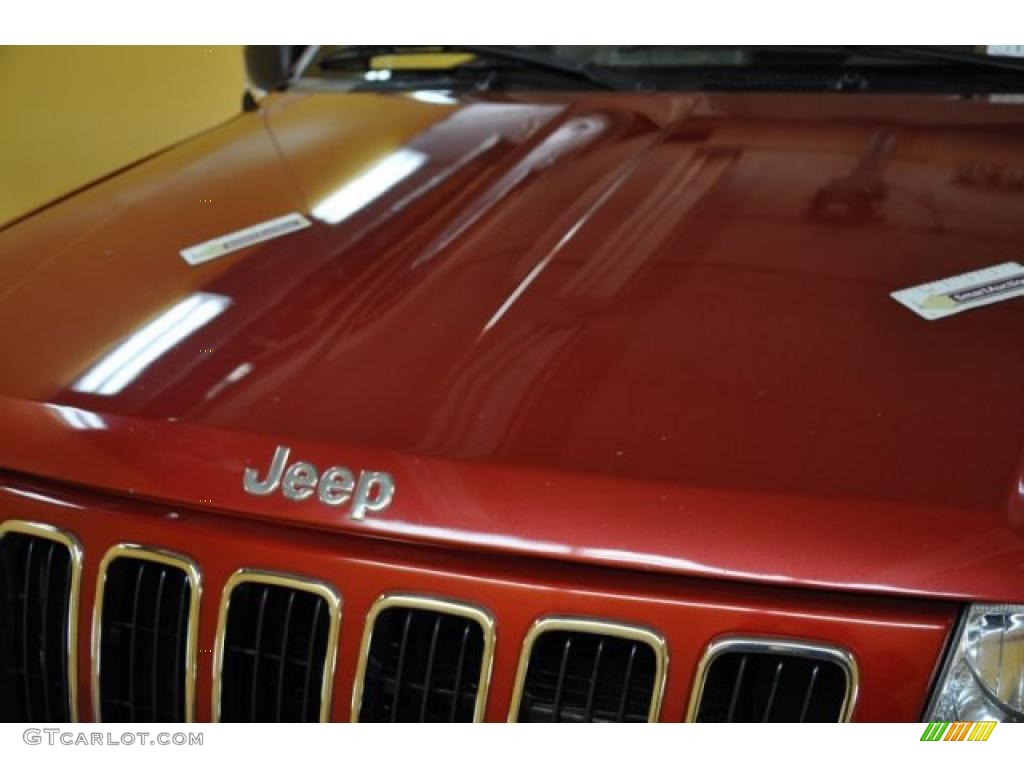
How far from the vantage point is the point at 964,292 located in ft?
4.25

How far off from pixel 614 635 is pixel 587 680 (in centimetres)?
7

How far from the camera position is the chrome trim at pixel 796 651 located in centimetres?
104

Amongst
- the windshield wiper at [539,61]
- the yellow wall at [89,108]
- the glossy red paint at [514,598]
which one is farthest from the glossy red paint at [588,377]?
the yellow wall at [89,108]

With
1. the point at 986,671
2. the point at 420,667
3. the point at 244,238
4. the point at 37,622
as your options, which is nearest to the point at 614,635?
the point at 420,667

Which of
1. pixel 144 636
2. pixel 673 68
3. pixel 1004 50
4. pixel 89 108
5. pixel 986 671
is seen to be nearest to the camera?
pixel 986 671

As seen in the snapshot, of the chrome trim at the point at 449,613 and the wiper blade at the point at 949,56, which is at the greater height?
the wiper blade at the point at 949,56

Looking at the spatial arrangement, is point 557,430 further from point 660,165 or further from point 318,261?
point 660,165

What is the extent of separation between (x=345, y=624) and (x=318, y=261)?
518 mm

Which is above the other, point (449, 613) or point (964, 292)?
point (964, 292)

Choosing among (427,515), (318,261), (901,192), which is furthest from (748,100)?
(427,515)

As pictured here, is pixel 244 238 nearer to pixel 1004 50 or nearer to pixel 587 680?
pixel 587 680

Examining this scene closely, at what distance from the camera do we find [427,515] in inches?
43.3

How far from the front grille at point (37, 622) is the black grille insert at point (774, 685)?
2.04 feet

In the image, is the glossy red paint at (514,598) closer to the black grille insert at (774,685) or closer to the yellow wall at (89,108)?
the black grille insert at (774,685)
